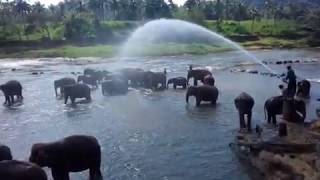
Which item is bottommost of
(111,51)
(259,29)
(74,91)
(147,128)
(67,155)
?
(111,51)

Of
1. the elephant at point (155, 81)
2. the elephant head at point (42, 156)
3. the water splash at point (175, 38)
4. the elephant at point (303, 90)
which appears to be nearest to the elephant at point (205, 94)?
the elephant at point (303, 90)

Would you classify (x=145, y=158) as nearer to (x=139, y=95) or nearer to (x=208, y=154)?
(x=208, y=154)

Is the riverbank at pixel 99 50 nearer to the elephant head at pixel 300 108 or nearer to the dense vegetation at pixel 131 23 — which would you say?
the dense vegetation at pixel 131 23

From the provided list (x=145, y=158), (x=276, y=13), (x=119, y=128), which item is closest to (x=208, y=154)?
(x=145, y=158)

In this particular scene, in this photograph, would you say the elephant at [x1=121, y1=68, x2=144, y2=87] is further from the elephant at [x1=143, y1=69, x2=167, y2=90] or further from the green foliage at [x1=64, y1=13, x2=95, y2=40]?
the green foliage at [x1=64, y1=13, x2=95, y2=40]

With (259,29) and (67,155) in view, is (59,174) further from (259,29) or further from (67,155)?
(259,29)

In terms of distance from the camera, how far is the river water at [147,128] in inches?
819

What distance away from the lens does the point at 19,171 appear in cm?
1485

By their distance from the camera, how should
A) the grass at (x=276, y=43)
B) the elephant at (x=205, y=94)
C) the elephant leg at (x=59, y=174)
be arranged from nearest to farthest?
the elephant leg at (x=59, y=174) → the elephant at (x=205, y=94) → the grass at (x=276, y=43)

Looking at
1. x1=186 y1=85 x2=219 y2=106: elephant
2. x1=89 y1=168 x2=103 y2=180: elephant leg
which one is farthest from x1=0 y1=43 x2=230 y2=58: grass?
x1=89 y1=168 x2=103 y2=180: elephant leg

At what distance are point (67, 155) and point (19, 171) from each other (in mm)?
3432

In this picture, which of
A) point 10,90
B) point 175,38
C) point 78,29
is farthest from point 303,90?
point 78,29

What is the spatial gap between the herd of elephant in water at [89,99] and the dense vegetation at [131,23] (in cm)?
6527

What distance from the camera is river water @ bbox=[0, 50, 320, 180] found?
68.3ft
